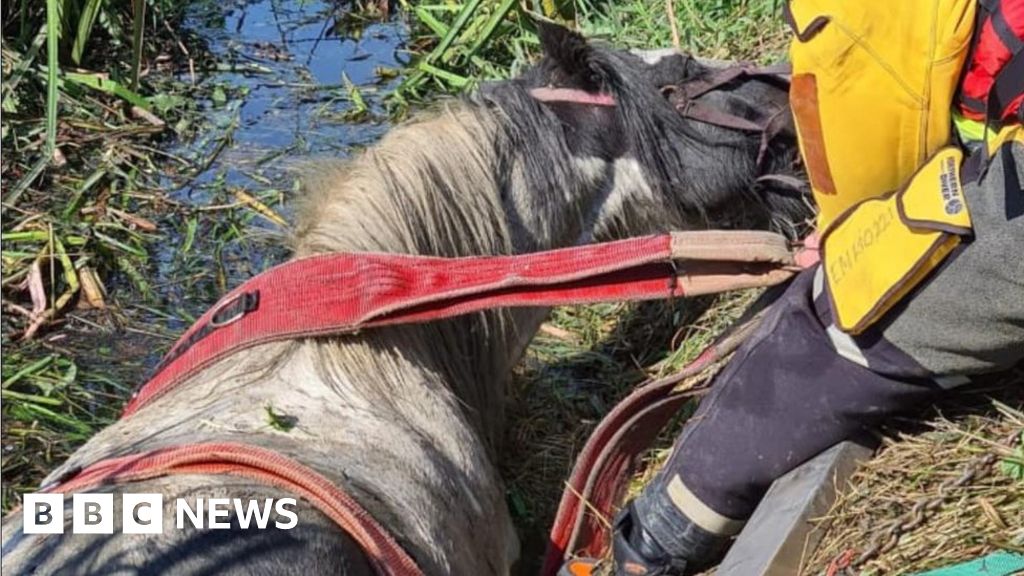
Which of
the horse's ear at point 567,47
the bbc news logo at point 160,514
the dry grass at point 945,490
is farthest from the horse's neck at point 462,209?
the dry grass at point 945,490

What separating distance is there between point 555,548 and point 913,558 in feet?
3.19

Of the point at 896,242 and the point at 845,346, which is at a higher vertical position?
the point at 896,242

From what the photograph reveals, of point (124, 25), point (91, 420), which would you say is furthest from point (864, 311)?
point (124, 25)

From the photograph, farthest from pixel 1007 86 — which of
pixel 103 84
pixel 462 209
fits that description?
pixel 103 84

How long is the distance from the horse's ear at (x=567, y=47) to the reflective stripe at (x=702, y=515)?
3.02 feet

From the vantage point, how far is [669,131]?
304 centimetres

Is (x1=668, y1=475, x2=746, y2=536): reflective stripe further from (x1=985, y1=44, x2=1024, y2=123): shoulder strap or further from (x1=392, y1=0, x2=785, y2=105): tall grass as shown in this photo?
(x1=392, y1=0, x2=785, y2=105): tall grass

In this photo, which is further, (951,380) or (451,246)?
(451,246)

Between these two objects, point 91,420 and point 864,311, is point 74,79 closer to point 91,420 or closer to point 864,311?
point 91,420

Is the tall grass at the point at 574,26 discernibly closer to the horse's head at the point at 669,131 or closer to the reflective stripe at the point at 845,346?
the horse's head at the point at 669,131

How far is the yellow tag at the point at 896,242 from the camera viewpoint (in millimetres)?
2166

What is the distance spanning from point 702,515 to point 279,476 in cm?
80

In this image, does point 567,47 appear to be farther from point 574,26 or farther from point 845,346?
point 574,26

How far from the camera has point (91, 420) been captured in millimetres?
3674
